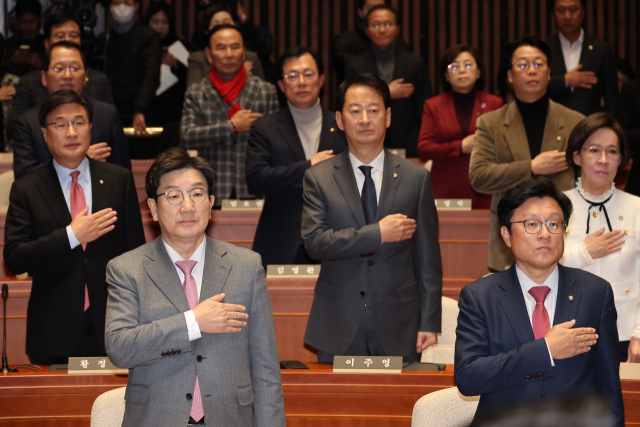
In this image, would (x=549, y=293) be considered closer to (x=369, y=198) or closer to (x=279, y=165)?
(x=369, y=198)

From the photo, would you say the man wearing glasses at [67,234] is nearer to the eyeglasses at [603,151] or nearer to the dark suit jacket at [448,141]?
the eyeglasses at [603,151]

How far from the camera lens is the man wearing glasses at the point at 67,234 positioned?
2520 millimetres

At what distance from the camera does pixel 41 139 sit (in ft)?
10.6

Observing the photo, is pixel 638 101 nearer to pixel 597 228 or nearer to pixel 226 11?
pixel 597 228

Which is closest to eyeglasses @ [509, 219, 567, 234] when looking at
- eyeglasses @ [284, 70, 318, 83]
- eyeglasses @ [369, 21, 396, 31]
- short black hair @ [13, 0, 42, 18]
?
eyeglasses @ [284, 70, 318, 83]

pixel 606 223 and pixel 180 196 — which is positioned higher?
pixel 180 196

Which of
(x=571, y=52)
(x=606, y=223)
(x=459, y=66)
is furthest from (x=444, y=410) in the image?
(x=571, y=52)

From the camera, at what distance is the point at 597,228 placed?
2.56m

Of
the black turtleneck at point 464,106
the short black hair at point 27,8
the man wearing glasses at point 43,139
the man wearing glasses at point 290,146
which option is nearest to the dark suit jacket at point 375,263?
the man wearing glasses at point 290,146

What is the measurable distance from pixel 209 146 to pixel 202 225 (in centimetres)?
211

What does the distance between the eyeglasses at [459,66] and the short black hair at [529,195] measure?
2.21 meters

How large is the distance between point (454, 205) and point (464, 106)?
63cm

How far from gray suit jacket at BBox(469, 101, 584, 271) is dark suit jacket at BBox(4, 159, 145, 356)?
1490 millimetres

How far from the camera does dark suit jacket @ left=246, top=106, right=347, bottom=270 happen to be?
10.5 feet
